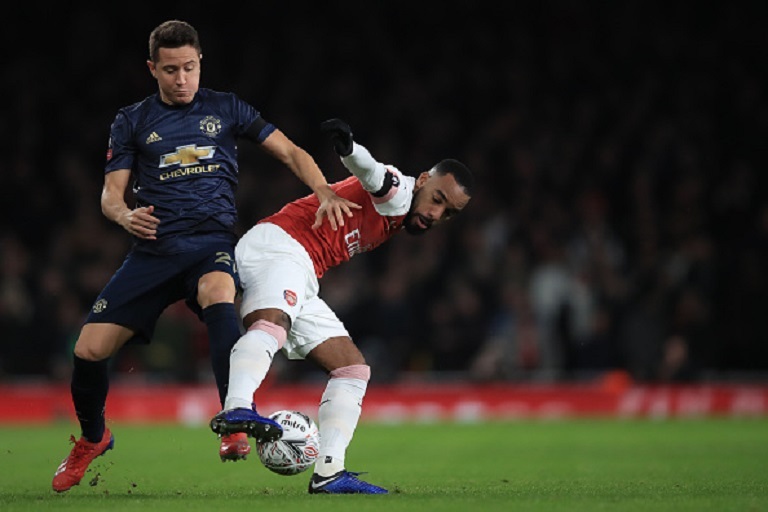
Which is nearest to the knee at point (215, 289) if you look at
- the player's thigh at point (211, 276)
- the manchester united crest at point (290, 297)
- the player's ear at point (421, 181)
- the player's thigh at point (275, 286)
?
the player's thigh at point (211, 276)

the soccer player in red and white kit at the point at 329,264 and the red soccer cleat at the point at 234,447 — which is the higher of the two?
the soccer player in red and white kit at the point at 329,264

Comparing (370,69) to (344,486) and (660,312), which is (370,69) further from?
(344,486)

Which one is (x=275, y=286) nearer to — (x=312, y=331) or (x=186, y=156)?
(x=312, y=331)

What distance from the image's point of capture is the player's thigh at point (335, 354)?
7.68 m

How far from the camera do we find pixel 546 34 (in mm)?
→ 21578

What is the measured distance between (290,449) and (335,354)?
0.67 meters

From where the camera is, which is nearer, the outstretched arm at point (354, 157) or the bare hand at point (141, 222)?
the outstretched arm at point (354, 157)

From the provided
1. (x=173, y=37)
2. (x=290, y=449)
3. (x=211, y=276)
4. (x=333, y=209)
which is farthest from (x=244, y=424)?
(x=173, y=37)

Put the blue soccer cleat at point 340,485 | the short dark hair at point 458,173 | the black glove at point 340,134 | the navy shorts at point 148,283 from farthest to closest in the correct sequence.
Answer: the short dark hair at point 458,173 < the navy shorts at point 148,283 < the blue soccer cleat at point 340,485 < the black glove at point 340,134

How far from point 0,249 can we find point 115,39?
5205 millimetres

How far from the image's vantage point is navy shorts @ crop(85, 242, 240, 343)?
740 cm

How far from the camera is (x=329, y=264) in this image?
7930 millimetres

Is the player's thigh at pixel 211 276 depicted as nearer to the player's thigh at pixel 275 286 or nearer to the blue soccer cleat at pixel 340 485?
the player's thigh at pixel 275 286

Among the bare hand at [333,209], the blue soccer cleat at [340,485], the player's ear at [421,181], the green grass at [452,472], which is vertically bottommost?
the green grass at [452,472]
